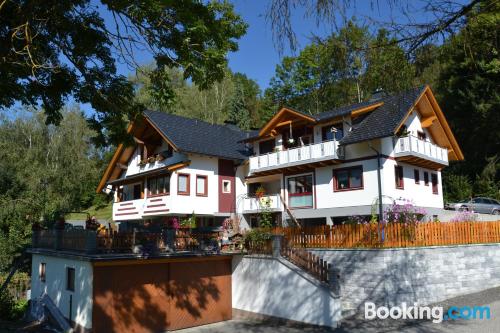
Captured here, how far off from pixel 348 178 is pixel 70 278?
1491 cm

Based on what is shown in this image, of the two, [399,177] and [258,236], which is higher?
[399,177]

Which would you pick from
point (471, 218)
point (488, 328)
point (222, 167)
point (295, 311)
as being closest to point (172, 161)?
point (222, 167)

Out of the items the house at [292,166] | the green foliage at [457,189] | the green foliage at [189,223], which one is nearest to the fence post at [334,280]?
the house at [292,166]

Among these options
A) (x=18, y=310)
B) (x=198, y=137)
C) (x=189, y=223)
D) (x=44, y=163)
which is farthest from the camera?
(x=44, y=163)

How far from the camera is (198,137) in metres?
29.3

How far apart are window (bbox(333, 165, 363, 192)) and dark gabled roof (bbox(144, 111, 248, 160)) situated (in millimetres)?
7504

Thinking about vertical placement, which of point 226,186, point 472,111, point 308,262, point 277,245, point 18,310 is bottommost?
point 18,310

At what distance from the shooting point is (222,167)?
28844mm

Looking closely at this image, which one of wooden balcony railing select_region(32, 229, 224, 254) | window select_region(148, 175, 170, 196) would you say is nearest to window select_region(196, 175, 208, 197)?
window select_region(148, 175, 170, 196)

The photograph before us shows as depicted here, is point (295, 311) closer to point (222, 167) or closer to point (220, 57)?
point (220, 57)

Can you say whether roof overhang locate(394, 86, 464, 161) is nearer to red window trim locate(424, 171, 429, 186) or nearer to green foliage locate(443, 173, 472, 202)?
red window trim locate(424, 171, 429, 186)

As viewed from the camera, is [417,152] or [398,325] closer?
[398,325]

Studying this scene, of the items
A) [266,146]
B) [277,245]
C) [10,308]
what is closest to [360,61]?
[277,245]

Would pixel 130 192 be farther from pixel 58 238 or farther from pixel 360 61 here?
pixel 360 61
